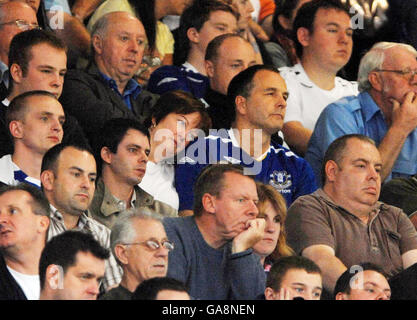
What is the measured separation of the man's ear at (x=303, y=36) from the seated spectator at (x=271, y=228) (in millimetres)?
1394

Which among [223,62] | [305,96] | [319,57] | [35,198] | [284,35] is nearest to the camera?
[35,198]

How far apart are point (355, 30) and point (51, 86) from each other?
2161 mm

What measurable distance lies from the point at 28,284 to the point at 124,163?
78 cm

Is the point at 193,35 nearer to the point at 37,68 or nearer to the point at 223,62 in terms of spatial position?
the point at 223,62

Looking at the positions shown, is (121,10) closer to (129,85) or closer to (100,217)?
(129,85)

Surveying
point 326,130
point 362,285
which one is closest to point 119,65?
point 326,130

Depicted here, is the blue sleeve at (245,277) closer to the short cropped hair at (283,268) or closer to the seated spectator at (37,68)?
the short cropped hair at (283,268)

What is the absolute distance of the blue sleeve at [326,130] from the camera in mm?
5504

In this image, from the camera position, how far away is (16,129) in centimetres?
459

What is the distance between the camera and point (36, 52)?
492cm

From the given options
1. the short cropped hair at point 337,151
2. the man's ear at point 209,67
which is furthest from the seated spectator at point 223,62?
the short cropped hair at point 337,151

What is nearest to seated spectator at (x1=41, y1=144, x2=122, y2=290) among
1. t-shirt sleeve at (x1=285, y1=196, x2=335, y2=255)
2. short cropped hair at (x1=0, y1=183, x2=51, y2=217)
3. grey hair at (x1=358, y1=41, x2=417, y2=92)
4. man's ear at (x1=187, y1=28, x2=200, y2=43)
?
short cropped hair at (x1=0, y1=183, x2=51, y2=217)

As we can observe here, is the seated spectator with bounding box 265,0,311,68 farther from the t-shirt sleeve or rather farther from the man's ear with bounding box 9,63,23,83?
the man's ear with bounding box 9,63,23,83

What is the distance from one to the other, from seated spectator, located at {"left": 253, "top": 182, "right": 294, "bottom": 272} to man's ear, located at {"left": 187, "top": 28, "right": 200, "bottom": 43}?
1.22 m
